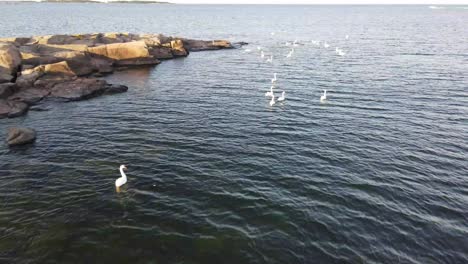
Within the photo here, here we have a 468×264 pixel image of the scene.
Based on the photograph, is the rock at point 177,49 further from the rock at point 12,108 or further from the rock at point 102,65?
the rock at point 12,108

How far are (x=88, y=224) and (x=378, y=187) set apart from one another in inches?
645

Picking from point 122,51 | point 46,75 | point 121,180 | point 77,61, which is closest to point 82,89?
point 46,75

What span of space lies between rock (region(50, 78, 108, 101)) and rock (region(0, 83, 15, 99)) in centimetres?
367

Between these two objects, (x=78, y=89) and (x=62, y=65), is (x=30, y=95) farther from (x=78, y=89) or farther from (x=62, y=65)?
(x=62, y=65)

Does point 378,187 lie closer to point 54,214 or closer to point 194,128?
point 194,128

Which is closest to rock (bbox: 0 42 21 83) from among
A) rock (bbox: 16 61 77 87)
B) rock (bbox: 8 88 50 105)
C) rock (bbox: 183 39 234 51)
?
rock (bbox: 16 61 77 87)

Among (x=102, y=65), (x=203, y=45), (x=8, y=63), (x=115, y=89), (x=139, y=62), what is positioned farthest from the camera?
(x=203, y=45)

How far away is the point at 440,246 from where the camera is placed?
15.9 m

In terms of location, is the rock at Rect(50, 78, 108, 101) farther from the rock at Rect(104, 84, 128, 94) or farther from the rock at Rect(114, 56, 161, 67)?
the rock at Rect(114, 56, 161, 67)

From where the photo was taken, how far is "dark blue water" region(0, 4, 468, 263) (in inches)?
621

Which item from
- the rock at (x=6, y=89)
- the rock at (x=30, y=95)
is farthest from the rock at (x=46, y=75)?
the rock at (x=6, y=89)

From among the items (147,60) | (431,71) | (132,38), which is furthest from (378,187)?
(132,38)

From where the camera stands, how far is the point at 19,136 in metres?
25.7

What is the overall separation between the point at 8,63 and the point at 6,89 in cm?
576
